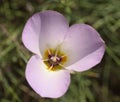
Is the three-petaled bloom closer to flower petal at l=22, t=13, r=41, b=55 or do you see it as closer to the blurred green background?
flower petal at l=22, t=13, r=41, b=55

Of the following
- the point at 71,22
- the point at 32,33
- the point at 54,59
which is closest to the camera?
the point at 32,33

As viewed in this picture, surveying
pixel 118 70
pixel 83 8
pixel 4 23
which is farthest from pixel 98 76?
pixel 4 23

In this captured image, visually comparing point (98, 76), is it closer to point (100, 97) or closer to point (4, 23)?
point (100, 97)

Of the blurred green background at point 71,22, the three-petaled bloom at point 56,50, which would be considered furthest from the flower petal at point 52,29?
the blurred green background at point 71,22

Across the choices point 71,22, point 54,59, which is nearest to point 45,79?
point 54,59

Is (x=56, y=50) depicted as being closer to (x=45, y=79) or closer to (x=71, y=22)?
(x=45, y=79)

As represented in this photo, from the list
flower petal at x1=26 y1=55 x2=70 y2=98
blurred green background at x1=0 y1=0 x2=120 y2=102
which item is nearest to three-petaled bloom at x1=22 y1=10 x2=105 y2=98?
flower petal at x1=26 y1=55 x2=70 y2=98
